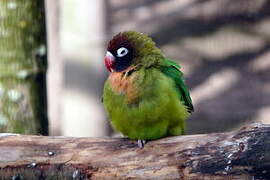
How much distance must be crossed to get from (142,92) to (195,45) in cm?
175

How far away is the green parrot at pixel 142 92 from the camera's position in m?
2.80

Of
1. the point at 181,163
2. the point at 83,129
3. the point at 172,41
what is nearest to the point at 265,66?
the point at 172,41

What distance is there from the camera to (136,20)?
176 inches

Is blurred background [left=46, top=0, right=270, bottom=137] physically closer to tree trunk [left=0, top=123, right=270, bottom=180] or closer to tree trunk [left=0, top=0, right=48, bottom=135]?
tree trunk [left=0, top=0, right=48, bottom=135]

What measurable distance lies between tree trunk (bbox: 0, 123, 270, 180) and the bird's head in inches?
16.0

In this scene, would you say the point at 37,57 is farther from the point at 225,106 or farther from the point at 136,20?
the point at 225,106

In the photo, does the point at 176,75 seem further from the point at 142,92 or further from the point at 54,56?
the point at 54,56

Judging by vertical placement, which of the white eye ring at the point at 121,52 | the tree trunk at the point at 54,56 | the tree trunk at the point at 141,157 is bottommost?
the tree trunk at the point at 141,157

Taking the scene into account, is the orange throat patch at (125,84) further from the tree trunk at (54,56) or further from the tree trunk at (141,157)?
the tree trunk at (54,56)

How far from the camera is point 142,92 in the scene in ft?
9.21

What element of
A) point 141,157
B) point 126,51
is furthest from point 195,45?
point 141,157

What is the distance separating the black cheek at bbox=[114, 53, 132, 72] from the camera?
296cm

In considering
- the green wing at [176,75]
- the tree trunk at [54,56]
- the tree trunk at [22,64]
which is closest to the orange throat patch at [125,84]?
the green wing at [176,75]

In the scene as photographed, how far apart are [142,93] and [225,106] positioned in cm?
177
